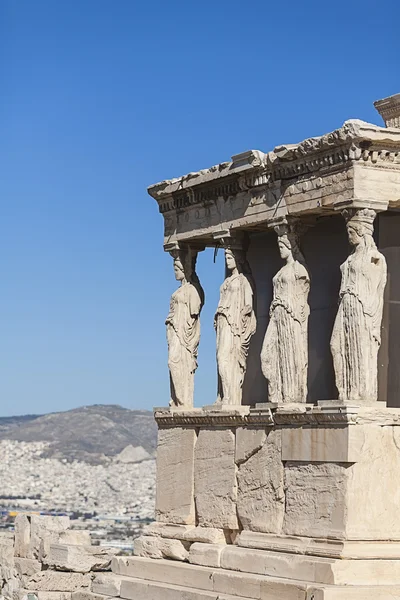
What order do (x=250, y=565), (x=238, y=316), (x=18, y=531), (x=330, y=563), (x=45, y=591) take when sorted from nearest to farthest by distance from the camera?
(x=330, y=563) → (x=250, y=565) → (x=238, y=316) → (x=45, y=591) → (x=18, y=531)

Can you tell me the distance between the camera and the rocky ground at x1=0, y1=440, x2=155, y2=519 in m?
104

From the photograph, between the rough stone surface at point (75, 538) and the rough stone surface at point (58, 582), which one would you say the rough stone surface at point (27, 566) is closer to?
the rough stone surface at point (75, 538)

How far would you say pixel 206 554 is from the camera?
17.2 metres

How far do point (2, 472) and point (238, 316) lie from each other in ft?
402

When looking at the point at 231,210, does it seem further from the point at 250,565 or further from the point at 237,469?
the point at 250,565

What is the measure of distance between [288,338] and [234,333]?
1.22 m

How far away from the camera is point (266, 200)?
17188 millimetres

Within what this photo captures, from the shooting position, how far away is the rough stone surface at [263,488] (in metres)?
16.3

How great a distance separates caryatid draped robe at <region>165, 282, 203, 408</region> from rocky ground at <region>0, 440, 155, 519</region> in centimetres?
7266

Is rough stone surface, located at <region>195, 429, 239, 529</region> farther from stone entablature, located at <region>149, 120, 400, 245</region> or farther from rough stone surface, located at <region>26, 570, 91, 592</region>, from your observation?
rough stone surface, located at <region>26, 570, 91, 592</region>

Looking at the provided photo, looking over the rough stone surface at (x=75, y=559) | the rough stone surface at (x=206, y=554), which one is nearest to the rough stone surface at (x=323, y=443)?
the rough stone surface at (x=206, y=554)

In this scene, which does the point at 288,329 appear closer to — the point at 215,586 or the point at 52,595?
the point at 215,586

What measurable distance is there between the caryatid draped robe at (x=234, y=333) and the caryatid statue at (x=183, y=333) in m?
0.97

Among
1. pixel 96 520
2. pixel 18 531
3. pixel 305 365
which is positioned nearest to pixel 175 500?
pixel 305 365
